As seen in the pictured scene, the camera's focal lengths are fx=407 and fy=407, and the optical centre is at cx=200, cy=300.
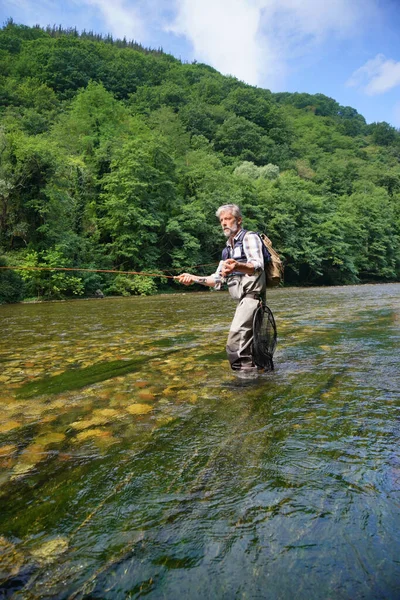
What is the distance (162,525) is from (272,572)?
678 mm

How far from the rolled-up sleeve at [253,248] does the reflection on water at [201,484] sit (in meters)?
Answer: 1.64

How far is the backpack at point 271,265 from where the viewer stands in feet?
19.3

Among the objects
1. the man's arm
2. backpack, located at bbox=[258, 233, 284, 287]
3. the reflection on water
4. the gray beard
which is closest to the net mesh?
the reflection on water

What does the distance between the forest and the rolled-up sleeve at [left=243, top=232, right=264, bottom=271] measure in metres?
4.15

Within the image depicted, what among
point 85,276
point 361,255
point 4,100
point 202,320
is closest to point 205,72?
point 4,100

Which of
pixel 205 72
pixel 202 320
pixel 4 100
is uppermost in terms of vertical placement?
pixel 205 72

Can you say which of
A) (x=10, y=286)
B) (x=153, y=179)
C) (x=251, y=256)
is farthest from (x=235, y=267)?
(x=153, y=179)

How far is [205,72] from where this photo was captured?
427 ft

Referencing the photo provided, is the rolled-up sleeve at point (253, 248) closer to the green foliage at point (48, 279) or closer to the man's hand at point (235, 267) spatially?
the man's hand at point (235, 267)

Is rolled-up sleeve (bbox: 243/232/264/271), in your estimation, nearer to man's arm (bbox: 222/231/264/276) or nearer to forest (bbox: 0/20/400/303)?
man's arm (bbox: 222/231/264/276)

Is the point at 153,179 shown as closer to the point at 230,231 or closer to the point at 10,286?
the point at 10,286

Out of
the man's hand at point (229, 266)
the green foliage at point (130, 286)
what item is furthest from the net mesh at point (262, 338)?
the green foliage at point (130, 286)

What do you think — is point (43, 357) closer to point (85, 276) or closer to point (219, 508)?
point (219, 508)

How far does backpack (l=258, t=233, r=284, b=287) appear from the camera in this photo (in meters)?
5.88
